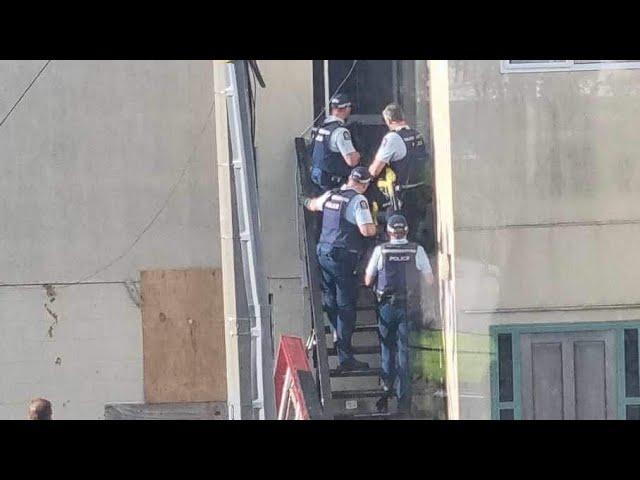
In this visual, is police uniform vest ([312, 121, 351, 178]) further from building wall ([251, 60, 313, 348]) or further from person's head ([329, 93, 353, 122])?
building wall ([251, 60, 313, 348])

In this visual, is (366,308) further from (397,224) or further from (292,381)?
(292,381)

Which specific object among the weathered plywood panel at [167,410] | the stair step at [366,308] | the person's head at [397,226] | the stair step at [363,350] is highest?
the person's head at [397,226]

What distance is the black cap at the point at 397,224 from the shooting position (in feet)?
29.8

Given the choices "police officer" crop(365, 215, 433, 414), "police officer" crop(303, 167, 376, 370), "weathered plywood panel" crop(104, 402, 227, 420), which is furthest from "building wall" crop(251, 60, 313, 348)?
"police officer" crop(365, 215, 433, 414)

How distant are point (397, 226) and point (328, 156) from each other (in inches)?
41.4

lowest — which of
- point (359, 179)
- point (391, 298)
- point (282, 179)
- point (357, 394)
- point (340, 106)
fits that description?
point (357, 394)

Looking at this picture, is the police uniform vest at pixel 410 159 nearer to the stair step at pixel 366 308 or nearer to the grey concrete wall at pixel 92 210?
the stair step at pixel 366 308

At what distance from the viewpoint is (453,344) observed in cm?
923

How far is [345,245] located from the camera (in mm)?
9328

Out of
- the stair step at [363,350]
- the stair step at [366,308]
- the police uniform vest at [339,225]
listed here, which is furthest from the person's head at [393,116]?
the stair step at [363,350]

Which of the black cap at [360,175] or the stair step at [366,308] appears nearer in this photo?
the black cap at [360,175]

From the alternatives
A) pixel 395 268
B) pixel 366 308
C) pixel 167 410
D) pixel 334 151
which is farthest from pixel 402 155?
pixel 167 410

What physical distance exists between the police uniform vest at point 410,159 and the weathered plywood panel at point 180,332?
8.33 feet

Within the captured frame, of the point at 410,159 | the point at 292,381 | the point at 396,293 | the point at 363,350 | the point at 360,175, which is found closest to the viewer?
the point at 292,381
